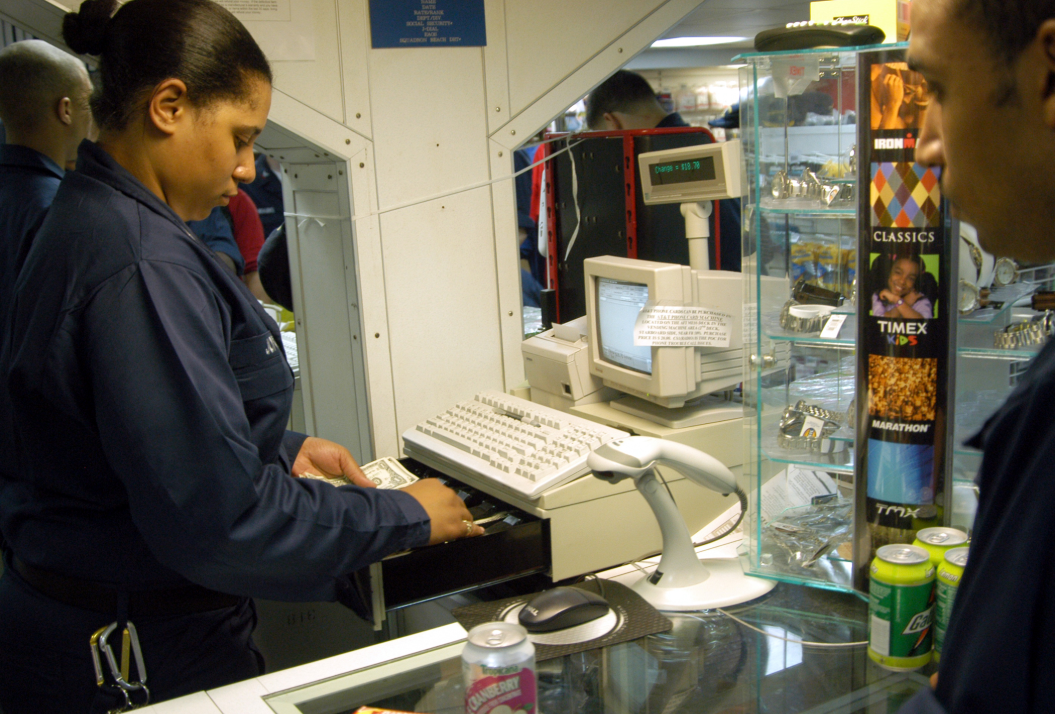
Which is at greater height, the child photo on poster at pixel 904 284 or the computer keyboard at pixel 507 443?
the child photo on poster at pixel 904 284

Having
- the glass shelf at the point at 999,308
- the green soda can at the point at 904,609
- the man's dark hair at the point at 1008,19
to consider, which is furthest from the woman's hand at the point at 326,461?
the man's dark hair at the point at 1008,19

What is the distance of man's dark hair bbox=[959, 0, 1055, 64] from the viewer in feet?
1.95

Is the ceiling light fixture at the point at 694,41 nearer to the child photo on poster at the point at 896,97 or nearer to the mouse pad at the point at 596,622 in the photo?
the child photo on poster at the point at 896,97

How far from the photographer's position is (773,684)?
1165 mm

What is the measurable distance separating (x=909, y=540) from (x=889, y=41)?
0.71 m

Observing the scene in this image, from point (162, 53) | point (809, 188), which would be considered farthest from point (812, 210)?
point (162, 53)

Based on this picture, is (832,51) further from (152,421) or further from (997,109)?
(152,421)

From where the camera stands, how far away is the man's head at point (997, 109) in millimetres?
610

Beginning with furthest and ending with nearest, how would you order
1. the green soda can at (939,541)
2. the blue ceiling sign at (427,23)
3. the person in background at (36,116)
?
the person in background at (36,116) < the blue ceiling sign at (427,23) < the green soda can at (939,541)

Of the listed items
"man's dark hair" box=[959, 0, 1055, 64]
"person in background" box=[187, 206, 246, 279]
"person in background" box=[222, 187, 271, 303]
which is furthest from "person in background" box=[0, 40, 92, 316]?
"man's dark hair" box=[959, 0, 1055, 64]

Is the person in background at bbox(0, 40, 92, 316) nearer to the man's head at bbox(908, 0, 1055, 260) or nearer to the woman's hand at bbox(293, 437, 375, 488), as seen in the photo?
the woman's hand at bbox(293, 437, 375, 488)

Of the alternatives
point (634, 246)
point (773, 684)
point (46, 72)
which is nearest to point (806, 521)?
Answer: point (773, 684)

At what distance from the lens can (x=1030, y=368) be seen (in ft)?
2.16

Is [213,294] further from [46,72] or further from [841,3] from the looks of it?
[46,72]
